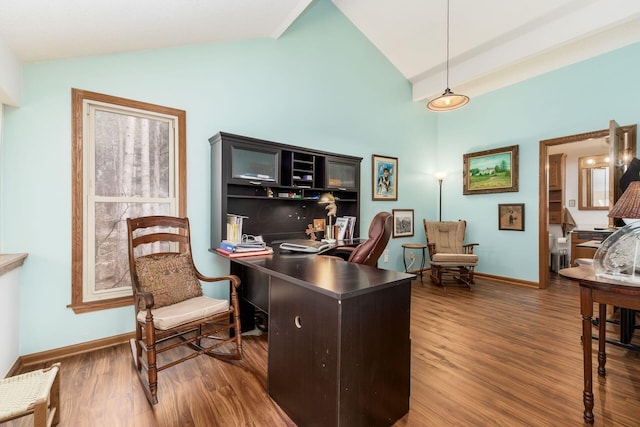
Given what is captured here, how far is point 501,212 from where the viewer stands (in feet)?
15.2

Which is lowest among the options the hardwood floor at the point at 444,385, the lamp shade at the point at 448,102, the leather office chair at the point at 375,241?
the hardwood floor at the point at 444,385

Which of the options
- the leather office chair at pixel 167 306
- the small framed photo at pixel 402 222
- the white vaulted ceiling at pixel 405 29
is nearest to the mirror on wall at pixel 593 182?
the white vaulted ceiling at pixel 405 29

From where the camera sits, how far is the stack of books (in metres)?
2.36

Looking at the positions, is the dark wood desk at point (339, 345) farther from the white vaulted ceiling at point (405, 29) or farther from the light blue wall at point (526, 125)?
the light blue wall at point (526, 125)

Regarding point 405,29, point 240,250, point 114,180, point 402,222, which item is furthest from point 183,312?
point 405,29

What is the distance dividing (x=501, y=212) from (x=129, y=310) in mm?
5296

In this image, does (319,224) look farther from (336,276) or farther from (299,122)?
(336,276)

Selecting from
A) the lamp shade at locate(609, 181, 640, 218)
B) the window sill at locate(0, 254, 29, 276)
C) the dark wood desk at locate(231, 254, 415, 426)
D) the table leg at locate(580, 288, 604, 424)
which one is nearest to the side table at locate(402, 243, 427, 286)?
the lamp shade at locate(609, 181, 640, 218)

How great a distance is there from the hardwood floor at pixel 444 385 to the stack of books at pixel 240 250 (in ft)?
2.68

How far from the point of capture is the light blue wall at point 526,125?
3600mm

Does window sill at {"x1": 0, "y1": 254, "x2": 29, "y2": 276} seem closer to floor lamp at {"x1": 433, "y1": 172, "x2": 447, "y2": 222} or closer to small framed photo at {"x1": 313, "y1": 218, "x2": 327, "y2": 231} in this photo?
small framed photo at {"x1": 313, "y1": 218, "x2": 327, "y2": 231}

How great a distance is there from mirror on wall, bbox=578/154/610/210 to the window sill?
8973mm

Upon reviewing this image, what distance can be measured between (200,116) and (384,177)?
2940mm

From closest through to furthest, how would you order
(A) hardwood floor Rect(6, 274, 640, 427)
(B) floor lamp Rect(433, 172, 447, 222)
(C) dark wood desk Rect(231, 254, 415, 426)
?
(C) dark wood desk Rect(231, 254, 415, 426) → (A) hardwood floor Rect(6, 274, 640, 427) → (B) floor lamp Rect(433, 172, 447, 222)
